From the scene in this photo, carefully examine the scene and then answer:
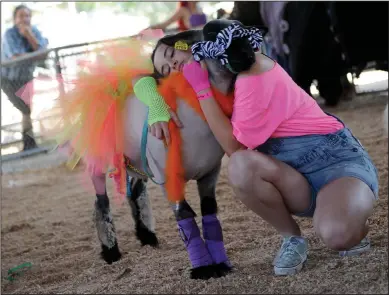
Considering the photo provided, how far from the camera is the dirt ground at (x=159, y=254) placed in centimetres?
188

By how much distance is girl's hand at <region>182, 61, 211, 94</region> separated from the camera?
6.55ft

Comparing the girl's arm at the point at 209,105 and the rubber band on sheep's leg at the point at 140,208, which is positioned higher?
the girl's arm at the point at 209,105

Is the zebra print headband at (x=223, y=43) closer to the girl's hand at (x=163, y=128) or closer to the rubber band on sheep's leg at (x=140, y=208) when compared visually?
the girl's hand at (x=163, y=128)

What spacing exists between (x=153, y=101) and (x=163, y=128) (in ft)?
0.31

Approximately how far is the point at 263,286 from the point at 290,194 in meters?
0.31

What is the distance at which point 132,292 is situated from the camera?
6.72 ft

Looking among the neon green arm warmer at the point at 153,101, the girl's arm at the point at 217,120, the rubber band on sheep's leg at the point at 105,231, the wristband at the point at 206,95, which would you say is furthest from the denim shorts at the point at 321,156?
the rubber band on sheep's leg at the point at 105,231

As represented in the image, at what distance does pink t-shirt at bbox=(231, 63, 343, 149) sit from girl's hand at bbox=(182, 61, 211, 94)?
0.35 feet

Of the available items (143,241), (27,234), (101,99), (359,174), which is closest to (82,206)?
(27,234)

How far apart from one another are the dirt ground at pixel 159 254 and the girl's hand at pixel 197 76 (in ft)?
2.01

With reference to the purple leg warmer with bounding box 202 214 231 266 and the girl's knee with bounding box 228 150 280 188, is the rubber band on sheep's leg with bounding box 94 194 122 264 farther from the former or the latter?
the girl's knee with bounding box 228 150 280 188

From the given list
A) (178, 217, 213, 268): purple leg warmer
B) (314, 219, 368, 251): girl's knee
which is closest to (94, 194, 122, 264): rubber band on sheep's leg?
(178, 217, 213, 268): purple leg warmer

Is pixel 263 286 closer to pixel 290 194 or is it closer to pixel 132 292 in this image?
pixel 290 194

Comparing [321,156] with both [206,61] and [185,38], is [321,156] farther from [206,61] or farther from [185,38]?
[185,38]
